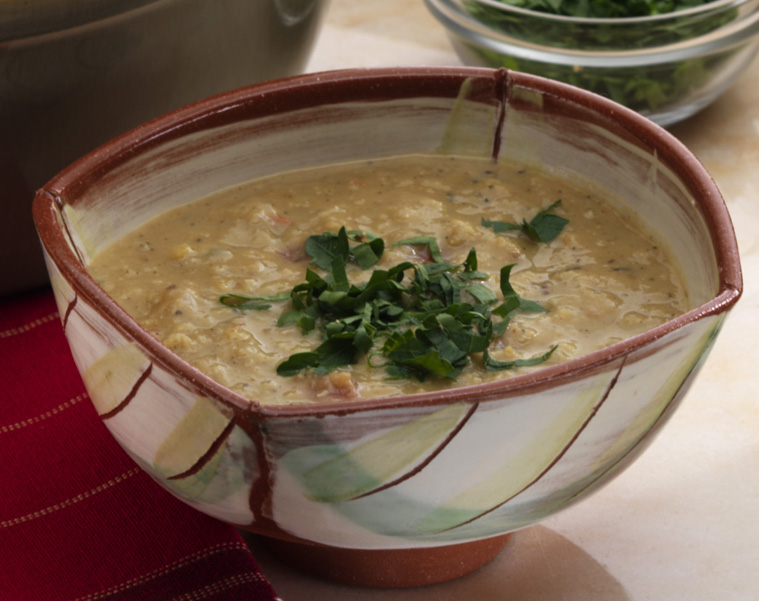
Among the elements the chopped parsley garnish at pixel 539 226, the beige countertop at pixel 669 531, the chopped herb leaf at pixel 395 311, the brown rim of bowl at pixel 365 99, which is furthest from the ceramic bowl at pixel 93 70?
the beige countertop at pixel 669 531

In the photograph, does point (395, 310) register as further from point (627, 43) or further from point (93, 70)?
point (627, 43)

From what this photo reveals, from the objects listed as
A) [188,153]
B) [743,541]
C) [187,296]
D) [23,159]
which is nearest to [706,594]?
[743,541]

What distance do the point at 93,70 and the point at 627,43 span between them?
3.10 ft

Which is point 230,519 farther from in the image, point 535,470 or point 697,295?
point 697,295

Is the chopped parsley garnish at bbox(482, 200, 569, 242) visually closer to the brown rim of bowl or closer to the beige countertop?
the brown rim of bowl

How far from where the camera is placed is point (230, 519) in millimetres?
1029

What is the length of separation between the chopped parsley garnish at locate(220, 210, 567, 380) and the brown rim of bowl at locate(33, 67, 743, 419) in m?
0.18

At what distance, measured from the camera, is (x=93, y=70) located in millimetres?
1393

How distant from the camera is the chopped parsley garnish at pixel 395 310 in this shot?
42.8 inches

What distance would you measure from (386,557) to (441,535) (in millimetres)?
149

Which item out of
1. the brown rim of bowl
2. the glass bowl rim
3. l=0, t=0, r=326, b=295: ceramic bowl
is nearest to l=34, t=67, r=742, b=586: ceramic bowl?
the brown rim of bowl

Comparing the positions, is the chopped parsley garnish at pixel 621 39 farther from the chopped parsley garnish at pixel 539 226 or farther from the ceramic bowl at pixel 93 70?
the chopped parsley garnish at pixel 539 226

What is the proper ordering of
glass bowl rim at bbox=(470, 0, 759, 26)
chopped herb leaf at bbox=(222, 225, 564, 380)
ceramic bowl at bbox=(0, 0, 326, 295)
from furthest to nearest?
1. glass bowl rim at bbox=(470, 0, 759, 26)
2. ceramic bowl at bbox=(0, 0, 326, 295)
3. chopped herb leaf at bbox=(222, 225, 564, 380)

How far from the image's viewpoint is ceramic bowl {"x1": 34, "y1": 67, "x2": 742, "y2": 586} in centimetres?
90
